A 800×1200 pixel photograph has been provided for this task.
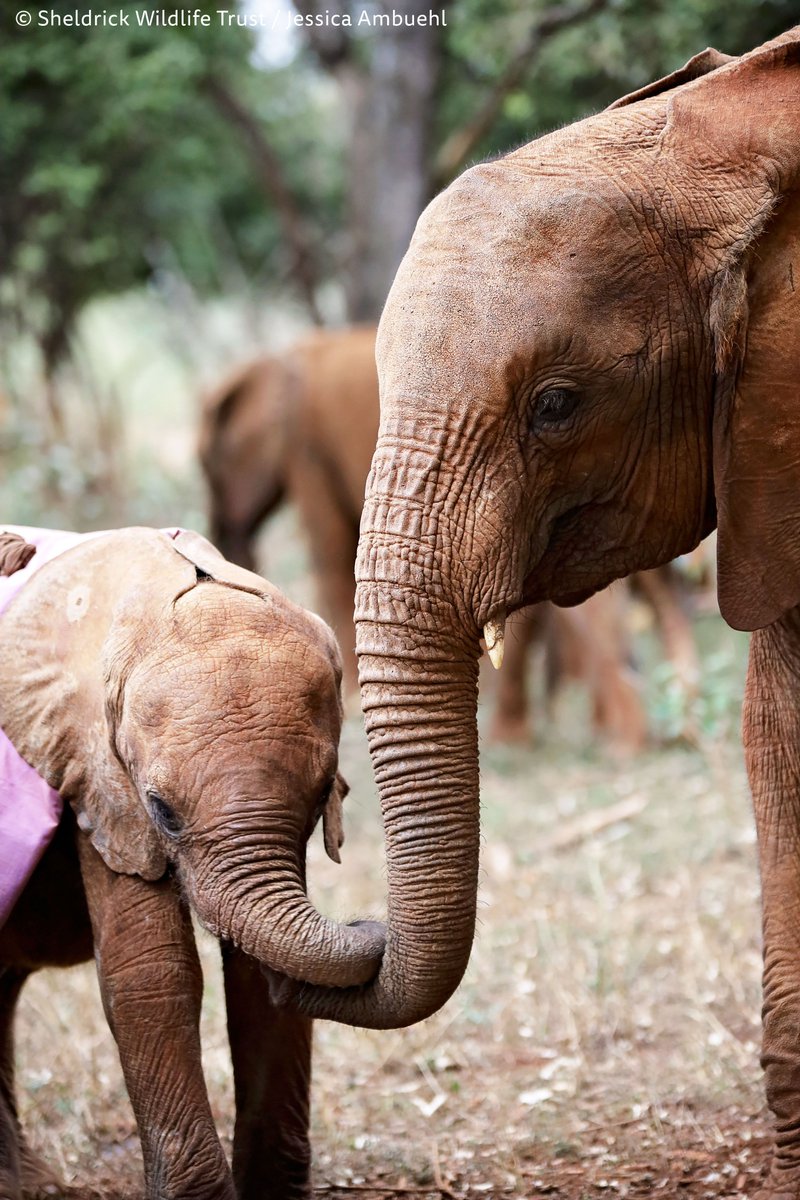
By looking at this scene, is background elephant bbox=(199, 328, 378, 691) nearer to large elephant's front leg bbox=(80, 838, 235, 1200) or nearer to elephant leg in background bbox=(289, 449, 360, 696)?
elephant leg in background bbox=(289, 449, 360, 696)

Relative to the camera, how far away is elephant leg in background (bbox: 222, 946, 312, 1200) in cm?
413

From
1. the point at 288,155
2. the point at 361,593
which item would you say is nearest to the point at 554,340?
the point at 361,593

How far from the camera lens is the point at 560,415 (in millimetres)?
3570

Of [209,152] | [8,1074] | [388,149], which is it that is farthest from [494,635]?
[209,152]

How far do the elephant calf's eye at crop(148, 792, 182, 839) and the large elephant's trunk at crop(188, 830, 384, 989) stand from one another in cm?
7

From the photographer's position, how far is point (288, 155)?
1852 cm

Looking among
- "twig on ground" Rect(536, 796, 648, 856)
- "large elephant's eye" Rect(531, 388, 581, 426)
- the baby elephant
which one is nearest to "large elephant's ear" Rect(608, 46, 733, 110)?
"large elephant's eye" Rect(531, 388, 581, 426)

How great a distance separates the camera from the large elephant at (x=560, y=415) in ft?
11.3

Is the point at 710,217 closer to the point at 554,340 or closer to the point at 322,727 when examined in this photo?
the point at 554,340

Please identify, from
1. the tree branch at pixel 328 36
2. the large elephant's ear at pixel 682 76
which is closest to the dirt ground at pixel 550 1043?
the large elephant's ear at pixel 682 76

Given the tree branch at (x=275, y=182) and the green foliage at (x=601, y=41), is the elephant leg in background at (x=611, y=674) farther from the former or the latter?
the tree branch at (x=275, y=182)

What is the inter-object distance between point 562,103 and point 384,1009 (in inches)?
356

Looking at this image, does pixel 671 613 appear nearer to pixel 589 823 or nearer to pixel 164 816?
pixel 589 823

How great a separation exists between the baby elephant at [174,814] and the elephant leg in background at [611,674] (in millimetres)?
5816
